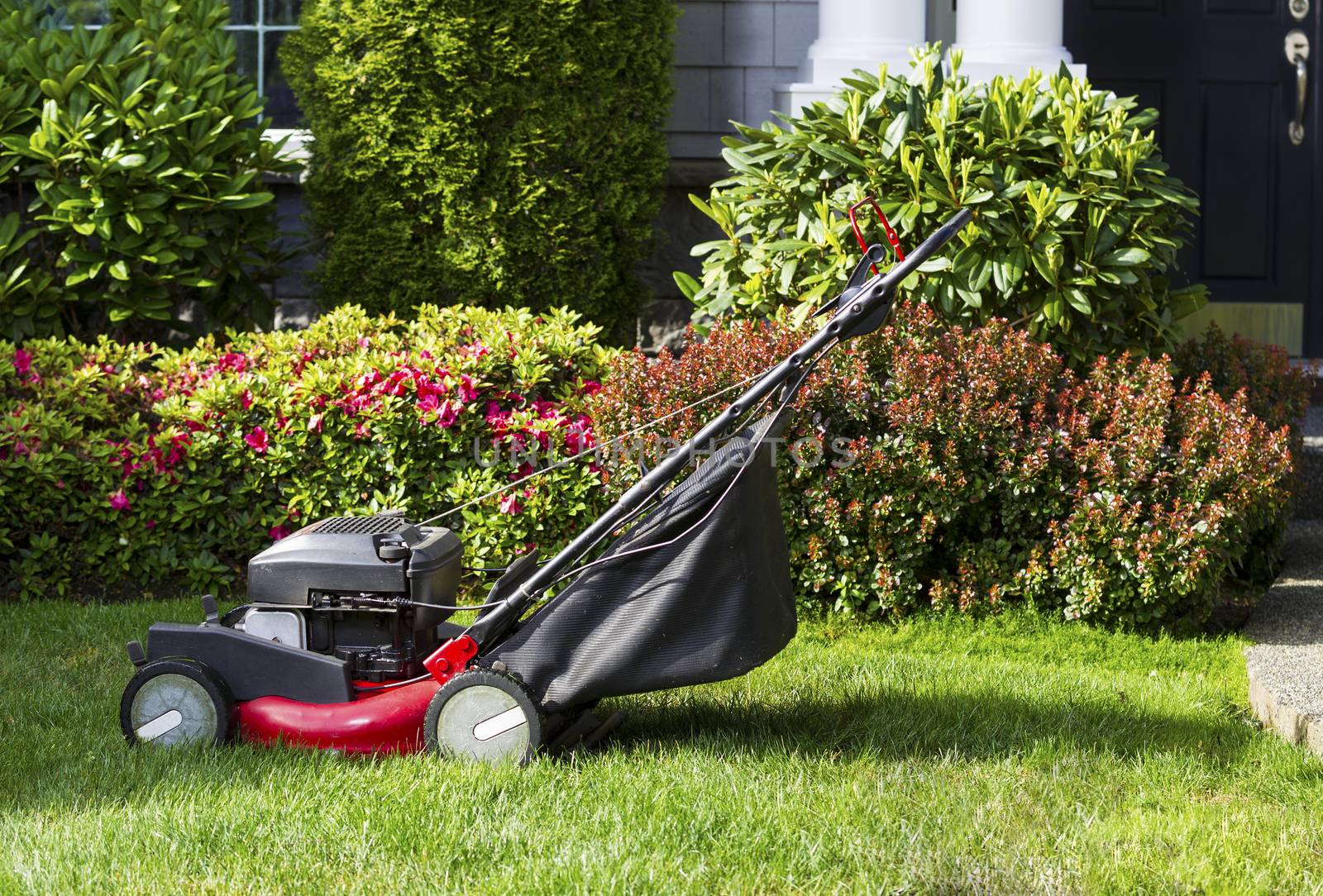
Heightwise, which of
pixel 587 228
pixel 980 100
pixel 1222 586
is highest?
pixel 980 100

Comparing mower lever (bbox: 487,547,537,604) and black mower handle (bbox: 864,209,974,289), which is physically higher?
black mower handle (bbox: 864,209,974,289)

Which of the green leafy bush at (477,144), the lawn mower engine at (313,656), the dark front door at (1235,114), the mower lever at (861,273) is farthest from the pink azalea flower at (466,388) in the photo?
the dark front door at (1235,114)

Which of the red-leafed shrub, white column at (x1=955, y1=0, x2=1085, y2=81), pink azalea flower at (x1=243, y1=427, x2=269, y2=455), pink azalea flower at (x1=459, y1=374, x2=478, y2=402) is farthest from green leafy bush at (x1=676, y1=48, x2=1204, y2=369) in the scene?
pink azalea flower at (x1=243, y1=427, x2=269, y2=455)

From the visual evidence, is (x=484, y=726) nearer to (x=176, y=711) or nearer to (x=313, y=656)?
(x=313, y=656)

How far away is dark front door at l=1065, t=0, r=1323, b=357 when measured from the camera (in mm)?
7746

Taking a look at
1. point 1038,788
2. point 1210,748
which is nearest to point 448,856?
point 1038,788

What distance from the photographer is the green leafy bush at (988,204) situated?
4.90 meters

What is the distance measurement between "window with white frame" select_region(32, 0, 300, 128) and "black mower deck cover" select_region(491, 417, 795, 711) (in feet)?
17.3

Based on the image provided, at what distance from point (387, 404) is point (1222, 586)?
10.1ft

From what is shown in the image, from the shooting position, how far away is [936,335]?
15.8ft

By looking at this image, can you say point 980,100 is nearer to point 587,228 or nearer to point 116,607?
point 587,228

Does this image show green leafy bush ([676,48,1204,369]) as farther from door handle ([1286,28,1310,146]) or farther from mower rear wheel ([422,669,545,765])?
door handle ([1286,28,1310,146])

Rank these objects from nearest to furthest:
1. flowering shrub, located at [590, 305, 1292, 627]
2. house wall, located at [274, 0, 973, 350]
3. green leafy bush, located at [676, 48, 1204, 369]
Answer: flowering shrub, located at [590, 305, 1292, 627], green leafy bush, located at [676, 48, 1204, 369], house wall, located at [274, 0, 973, 350]

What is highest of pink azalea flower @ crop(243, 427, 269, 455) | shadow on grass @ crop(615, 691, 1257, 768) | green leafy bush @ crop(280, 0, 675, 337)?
green leafy bush @ crop(280, 0, 675, 337)
